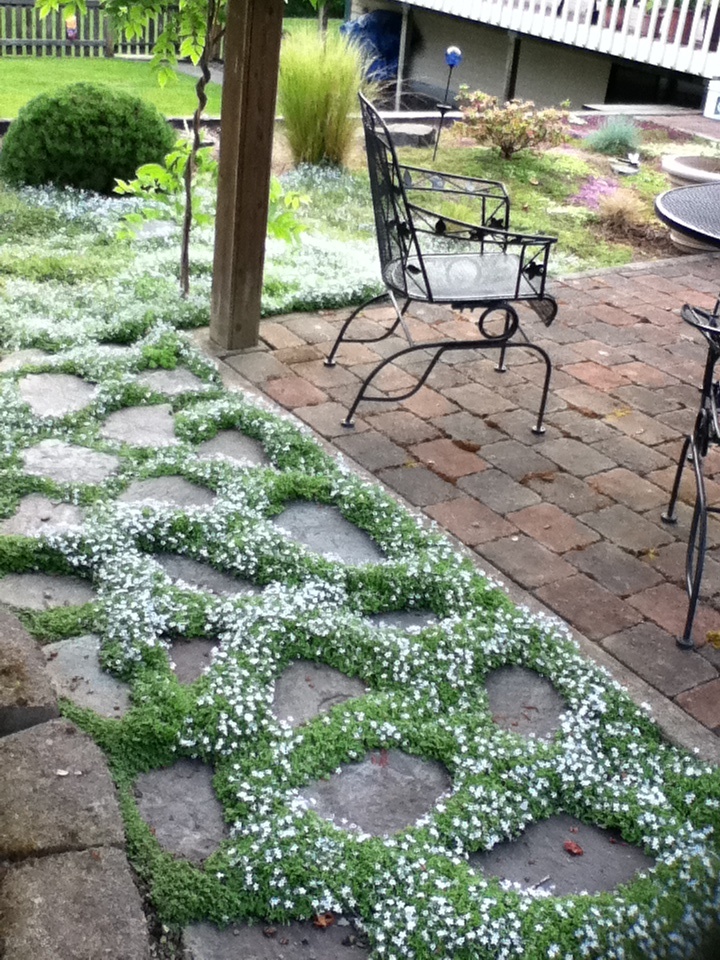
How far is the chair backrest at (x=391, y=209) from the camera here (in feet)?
12.1

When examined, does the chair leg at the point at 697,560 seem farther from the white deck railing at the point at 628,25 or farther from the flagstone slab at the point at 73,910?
the white deck railing at the point at 628,25

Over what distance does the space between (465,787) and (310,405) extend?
2.05 metres

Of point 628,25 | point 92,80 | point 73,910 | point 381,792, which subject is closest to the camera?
point 73,910

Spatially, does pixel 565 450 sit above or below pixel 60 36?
below

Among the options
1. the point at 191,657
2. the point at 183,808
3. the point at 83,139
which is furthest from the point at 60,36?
the point at 183,808

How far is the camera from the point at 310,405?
13.3 feet

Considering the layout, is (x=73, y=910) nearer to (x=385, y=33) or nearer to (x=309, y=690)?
(x=309, y=690)

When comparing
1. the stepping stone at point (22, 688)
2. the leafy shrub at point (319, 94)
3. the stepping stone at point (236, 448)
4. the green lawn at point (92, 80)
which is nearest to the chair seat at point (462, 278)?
the stepping stone at point (236, 448)

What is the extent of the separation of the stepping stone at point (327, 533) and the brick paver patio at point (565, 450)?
281mm

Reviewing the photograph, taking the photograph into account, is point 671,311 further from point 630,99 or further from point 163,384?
point 630,99

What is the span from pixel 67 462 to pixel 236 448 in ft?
1.90

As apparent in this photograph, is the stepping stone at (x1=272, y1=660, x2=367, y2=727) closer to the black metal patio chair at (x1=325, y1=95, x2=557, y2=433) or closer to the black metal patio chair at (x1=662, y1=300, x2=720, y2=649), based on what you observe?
the black metal patio chair at (x1=662, y1=300, x2=720, y2=649)

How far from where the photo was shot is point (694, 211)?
347 centimetres

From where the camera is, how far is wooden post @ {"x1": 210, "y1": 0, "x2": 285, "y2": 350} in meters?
3.95
